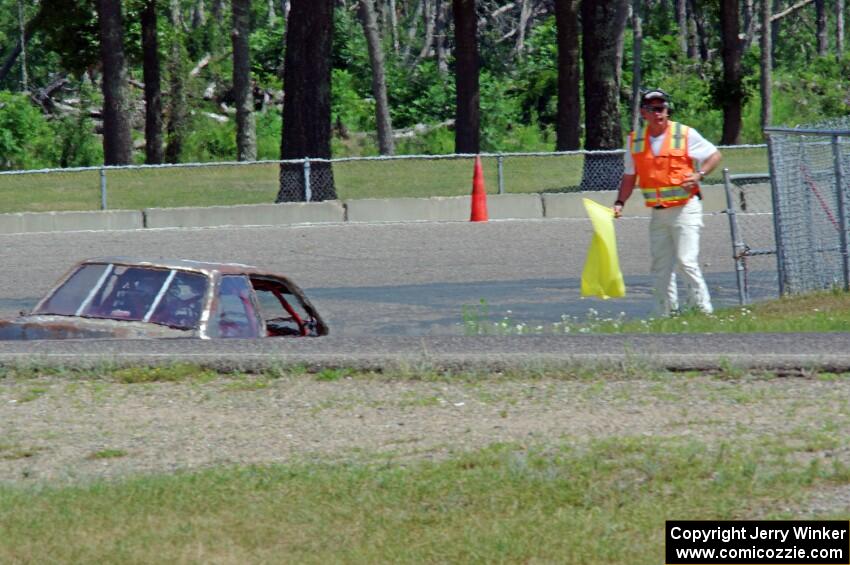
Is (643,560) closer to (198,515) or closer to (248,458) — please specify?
(198,515)

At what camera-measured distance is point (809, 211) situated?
45.6 ft

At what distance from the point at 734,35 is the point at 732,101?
2113 millimetres

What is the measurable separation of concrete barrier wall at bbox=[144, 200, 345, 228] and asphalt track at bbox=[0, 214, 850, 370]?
41 centimetres

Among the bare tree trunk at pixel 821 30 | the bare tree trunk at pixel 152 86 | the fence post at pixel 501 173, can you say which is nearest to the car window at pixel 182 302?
the fence post at pixel 501 173

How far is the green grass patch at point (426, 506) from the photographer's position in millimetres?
5364

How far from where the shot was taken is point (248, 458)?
690 cm

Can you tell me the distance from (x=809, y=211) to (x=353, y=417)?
752 cm

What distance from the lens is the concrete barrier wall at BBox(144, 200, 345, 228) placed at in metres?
23.6

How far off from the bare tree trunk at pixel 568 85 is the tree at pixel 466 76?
277 cm

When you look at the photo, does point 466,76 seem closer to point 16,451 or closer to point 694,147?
point 694,147

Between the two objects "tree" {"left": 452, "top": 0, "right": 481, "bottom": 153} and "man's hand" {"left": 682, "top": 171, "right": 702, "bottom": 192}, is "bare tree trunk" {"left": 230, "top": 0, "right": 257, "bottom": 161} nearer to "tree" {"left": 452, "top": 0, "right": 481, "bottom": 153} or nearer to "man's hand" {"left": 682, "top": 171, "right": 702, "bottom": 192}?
"tree" {"left": 452, "top": 0, "right": 481, "bottom": 153}

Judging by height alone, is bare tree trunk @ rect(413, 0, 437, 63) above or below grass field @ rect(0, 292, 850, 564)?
above

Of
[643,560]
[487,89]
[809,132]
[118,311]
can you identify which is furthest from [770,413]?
[487,89]

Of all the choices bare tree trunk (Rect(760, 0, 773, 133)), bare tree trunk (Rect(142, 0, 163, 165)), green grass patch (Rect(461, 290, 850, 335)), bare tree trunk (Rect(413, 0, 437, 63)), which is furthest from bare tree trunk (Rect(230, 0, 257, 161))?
bare tree trunk (Rect(413, 0, 437, 63))
